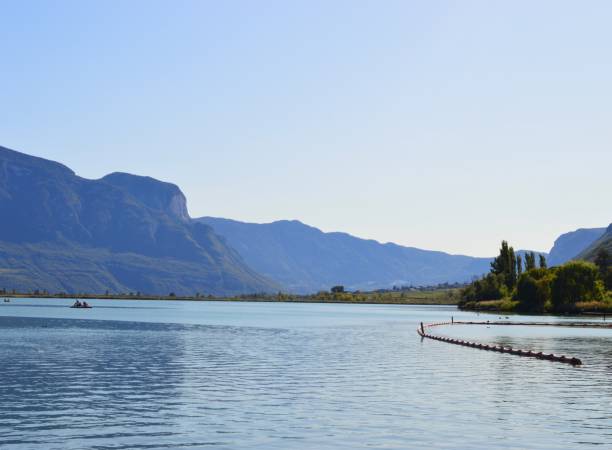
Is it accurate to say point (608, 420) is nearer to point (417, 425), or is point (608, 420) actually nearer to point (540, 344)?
point (417, 425)

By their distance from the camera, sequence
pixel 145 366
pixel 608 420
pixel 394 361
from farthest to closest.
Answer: pixel 394 361
pixel 145 366
pixel 608 420

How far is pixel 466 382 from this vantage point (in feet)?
227

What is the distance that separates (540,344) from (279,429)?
3278 inches

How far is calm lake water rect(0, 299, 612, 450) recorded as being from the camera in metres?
43.0

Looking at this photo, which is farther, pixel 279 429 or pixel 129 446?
pixel 279 429

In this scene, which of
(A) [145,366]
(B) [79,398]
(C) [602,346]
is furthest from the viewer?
(C) [602,346]

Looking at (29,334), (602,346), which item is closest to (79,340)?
(29,334)

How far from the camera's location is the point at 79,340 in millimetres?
124875

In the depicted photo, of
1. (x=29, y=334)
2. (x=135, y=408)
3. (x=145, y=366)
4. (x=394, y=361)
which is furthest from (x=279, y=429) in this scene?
(x=29, y=334)

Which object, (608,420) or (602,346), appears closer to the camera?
(608,420)

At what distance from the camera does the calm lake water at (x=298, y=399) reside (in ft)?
141

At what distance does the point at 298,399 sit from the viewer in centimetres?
5762

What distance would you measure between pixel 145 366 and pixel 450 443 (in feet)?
156

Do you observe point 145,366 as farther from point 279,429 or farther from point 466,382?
point 279,429
